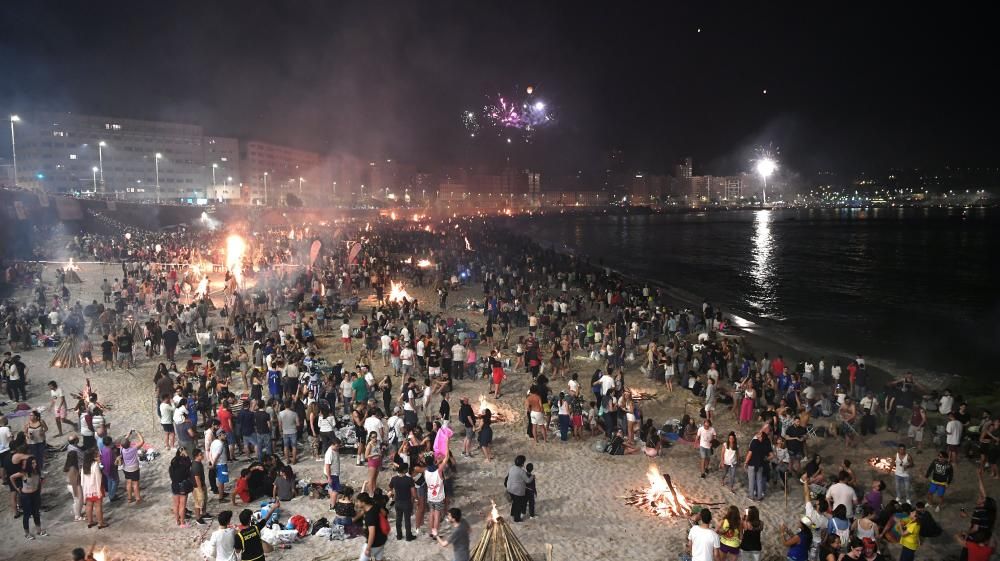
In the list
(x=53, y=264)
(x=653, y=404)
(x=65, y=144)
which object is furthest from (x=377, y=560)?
(x=65, y=144)

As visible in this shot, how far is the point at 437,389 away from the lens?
15.5 meters

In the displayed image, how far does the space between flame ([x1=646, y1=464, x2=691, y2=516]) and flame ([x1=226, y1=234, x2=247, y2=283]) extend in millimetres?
23806

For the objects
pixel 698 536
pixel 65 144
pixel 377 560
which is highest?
pixel 65 144

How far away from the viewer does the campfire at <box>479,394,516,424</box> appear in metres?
14.2

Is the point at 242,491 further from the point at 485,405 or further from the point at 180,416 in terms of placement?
the point at 485,405

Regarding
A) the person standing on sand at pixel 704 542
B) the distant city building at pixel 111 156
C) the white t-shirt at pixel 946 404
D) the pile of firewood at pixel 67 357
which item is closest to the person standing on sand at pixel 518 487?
the person standing on sand at pixel 704 542

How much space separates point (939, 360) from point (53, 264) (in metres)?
44.1

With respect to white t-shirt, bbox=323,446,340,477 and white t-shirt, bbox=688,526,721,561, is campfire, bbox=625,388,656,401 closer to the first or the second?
white t-shirt, bbox=323,446,340,477

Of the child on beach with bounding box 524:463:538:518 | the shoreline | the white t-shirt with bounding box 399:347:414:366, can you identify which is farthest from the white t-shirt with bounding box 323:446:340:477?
the shoreline

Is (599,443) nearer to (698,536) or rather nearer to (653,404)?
(653,404)

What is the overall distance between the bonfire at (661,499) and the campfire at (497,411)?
399cm

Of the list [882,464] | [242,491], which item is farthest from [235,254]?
[882,464]

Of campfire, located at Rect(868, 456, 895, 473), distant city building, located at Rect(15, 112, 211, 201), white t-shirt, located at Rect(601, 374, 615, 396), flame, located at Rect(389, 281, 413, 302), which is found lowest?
campfire, located at Rect(868, 456, 895, 473)

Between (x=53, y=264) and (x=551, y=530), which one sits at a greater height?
(x=53, y=264)
